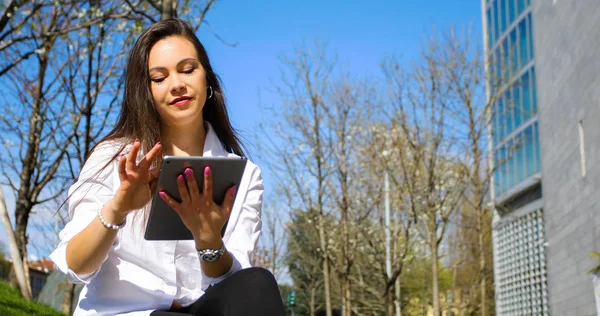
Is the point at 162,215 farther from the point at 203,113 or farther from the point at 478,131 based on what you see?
the point at 478,131

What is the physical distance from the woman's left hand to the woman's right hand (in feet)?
0.16

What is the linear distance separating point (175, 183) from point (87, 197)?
11.3 inches

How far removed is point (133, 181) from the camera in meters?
1.76

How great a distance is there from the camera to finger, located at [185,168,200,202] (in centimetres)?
178

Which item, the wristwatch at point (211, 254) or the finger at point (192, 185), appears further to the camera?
the wristwatch at point (211, 254)

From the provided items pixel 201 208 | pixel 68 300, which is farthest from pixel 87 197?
pixel 68 300

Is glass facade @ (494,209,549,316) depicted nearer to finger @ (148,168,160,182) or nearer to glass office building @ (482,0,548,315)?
glass office building @ (482,0,548,315)

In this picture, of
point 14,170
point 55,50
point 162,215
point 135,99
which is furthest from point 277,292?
point 14,170

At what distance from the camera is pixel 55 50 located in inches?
515

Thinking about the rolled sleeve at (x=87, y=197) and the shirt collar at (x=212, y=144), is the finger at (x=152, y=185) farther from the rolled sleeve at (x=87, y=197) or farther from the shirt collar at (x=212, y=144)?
the shirt collar at (x=212, y=144)

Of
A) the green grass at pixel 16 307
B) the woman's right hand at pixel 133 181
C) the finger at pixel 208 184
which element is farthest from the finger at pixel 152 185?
the green grass at pixel 16 307

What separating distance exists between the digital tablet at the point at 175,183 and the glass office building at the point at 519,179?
1736 cm

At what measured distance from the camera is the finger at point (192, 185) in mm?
1783

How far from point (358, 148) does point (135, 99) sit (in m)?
16.4
